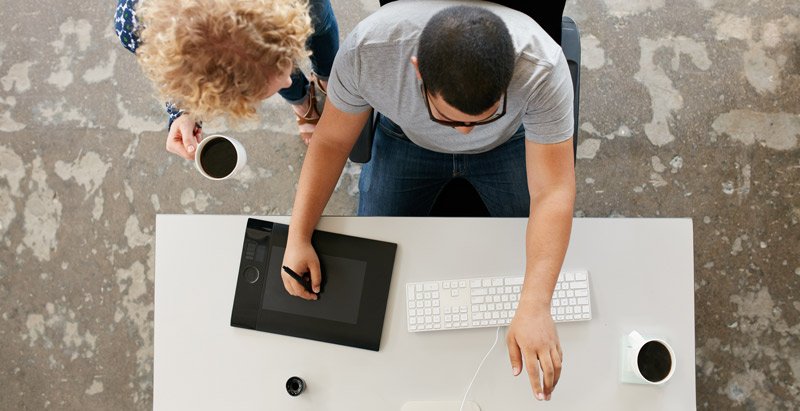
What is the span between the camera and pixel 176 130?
1.53 meters

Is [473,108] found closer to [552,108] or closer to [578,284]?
[552,108]

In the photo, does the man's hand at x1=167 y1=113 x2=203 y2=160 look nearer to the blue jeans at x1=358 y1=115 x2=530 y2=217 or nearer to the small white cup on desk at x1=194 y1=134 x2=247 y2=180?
the small white cup on desk at x1=194 y1=134 x2=247 y2=180

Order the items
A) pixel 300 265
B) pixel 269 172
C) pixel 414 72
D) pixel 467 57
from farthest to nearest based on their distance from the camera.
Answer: pixel 269 172
pixel 300 265
pixel 414 72
pixel 467 57

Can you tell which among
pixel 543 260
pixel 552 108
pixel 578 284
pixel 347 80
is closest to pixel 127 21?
pixel 347 80

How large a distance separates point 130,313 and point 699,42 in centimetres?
238

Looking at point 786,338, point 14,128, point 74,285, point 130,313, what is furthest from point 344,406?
point 14,128

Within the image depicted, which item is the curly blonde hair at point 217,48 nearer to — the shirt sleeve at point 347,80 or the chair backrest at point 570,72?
the shirt sleeve at point 347,80

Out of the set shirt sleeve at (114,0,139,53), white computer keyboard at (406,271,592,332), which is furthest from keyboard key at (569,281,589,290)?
shirt sleeve at (114,0,139,53)

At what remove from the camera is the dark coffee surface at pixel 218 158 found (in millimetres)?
1414

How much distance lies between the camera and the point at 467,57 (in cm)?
101

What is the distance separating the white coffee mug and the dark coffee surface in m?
1.02

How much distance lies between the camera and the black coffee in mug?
1.29 m

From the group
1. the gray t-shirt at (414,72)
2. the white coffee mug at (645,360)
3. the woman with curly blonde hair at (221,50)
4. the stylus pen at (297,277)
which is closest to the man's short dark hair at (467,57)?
the gray t-shirt at (414,72)

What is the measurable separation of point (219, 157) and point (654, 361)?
3.69 feet
